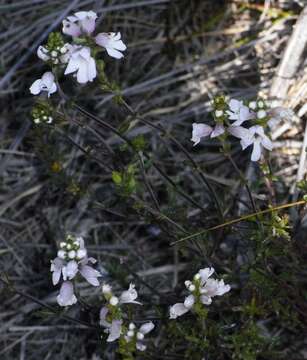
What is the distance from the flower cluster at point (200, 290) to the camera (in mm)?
3123

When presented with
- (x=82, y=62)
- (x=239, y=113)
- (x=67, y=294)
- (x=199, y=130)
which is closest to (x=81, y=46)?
(x=82, y=62)

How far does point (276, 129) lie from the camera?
14.8ft

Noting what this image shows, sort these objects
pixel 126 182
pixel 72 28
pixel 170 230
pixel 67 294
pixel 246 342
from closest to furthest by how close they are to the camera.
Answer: pixel 72 28, pixel 67 294, pixel 126 182, pixel 246 342, pixel 170 230

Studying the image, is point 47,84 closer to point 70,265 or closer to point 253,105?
point 70,265

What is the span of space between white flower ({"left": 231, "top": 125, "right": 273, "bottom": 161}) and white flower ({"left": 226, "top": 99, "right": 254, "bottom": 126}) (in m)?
0.05

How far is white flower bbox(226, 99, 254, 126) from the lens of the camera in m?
3.17

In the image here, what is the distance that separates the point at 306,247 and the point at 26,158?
2222 mm

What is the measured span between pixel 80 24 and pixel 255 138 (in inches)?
41.0

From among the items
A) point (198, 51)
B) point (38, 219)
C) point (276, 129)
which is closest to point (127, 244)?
point (38, 219)

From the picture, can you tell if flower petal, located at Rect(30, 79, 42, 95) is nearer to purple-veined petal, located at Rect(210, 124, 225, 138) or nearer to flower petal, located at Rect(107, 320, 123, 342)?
purple-veined petal, located at Rect(210, 124, 225, 138)

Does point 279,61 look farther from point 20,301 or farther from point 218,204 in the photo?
point 20,301

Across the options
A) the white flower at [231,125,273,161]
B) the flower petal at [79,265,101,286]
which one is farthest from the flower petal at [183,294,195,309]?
the white flower at [231,125,273,161]

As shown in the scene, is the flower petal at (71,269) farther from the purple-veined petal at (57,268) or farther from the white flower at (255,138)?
the white flower at (255,138)

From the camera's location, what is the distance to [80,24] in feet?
9.78
